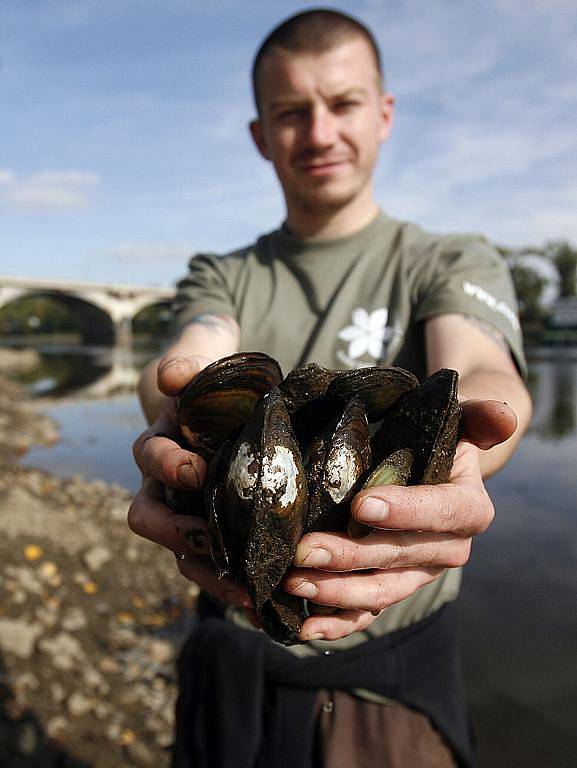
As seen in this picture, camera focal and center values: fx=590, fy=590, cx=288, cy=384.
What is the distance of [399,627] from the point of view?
277cm

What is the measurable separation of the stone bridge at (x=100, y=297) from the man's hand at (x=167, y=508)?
55876 mm

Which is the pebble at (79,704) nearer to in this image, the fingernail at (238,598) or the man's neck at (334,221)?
the fingernail at (238,598)

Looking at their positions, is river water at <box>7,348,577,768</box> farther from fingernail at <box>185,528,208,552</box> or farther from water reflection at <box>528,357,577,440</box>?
fingernail at <box>185,528,208,552</box>

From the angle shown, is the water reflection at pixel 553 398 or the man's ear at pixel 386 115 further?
the water reflection at pixel 553 398

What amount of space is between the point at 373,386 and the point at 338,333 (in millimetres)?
1146

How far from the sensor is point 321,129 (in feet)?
9.70

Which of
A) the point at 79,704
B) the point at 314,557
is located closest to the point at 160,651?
the point at 79,704

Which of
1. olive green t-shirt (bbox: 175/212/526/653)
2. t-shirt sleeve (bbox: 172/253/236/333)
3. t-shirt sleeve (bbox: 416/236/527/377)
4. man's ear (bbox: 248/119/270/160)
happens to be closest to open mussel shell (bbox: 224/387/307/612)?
olive green t-shirt (bbox: 175/212/526/653)

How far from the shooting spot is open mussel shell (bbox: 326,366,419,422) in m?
1.84

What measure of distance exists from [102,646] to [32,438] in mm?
13116

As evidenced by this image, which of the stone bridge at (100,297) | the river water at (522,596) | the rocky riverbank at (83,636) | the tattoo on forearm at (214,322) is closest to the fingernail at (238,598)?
the tattoo on forearm at (214,322)

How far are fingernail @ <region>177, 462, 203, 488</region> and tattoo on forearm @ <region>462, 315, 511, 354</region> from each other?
1.55 metres

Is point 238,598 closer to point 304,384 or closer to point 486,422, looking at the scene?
point 304,384

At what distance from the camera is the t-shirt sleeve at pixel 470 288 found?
278 centimetres
